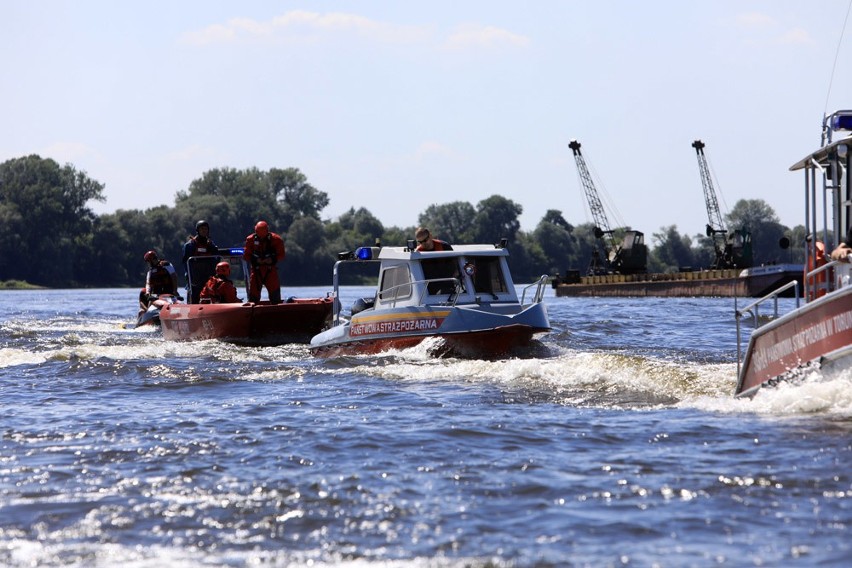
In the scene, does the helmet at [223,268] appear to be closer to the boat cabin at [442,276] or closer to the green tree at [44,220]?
the boat cabin at [442,276]

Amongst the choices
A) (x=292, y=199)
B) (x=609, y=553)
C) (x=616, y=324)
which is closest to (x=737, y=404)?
(x=609, y=553)

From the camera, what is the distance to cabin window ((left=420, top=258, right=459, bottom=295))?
770 inches

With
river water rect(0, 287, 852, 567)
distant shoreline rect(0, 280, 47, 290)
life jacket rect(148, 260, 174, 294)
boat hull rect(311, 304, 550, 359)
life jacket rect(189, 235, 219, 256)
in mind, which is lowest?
river water rect(0, 287, 852, 567)

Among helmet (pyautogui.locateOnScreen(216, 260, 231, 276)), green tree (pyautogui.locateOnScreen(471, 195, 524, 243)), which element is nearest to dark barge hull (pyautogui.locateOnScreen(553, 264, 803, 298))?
helmet (pyautogui.locateOnScreen(216, 260, 231, 276))

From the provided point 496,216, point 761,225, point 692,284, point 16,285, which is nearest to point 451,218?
point 496,216

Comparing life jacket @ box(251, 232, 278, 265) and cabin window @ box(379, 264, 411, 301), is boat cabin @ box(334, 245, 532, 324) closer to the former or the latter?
cabin window @ box(379, 264, 411, 301)

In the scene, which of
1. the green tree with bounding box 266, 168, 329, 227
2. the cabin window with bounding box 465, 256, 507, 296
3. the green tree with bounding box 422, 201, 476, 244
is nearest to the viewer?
the cabin window with bounding box 465, 256, 507, 296

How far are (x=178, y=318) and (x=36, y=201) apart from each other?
4086 inches

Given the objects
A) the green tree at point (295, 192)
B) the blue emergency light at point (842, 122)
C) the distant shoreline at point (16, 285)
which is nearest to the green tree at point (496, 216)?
the green tree at point (295, 192)

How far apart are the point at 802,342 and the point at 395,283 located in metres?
9.70

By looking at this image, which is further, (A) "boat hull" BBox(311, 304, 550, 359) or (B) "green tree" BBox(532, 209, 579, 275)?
(B) "green tree" BBox(532, 209, 579, 275)

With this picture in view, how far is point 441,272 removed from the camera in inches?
774

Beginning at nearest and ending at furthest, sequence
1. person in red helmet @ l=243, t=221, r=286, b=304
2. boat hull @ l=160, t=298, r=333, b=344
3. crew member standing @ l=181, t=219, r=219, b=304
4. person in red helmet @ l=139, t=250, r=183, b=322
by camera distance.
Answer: boat hull @ l=160, t=298, r=333, b=344 → person in red helmet @ l=243, t=221, r=286, b=304 → crew member standing @ l=181, t=219, r=219, b=304 → person in red helmet @ l=139, t=250, r=183, b=322

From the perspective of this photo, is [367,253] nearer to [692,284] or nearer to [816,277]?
[816,277]
